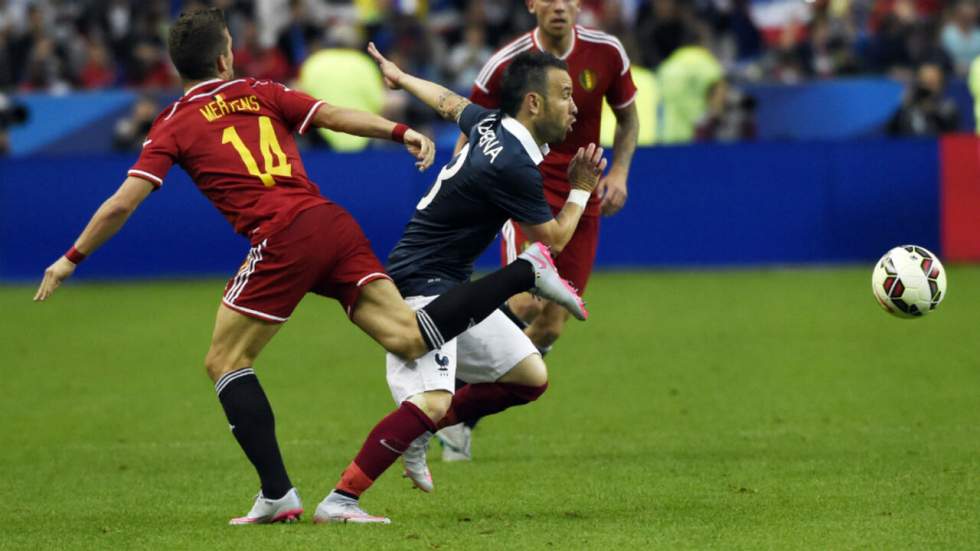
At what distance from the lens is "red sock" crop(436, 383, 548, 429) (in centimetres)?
744

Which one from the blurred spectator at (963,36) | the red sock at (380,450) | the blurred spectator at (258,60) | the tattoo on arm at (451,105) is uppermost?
the tattoo on arm at (451,105)

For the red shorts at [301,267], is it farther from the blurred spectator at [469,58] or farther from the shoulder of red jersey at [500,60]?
the blurred spectator at [469,58]

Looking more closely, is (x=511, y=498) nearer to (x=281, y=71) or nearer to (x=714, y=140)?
(x=714, y=140)

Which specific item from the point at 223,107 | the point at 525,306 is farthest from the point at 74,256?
the point at 525,306

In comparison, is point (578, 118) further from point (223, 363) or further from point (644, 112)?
point (644, 112)

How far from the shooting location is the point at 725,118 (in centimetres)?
1853

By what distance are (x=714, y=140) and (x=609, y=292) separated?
3.29 meters

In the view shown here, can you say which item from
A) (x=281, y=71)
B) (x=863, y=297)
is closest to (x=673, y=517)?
(x=863, y=297)

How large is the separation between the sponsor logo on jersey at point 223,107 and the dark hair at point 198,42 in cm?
14

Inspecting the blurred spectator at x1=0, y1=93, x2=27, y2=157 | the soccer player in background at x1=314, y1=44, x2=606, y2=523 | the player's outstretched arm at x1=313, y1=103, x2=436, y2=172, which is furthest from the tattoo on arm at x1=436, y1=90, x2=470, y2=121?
the blurred spectator at x1=0, y1=93, x2=27, y2=157

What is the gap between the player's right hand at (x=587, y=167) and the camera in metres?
7.08

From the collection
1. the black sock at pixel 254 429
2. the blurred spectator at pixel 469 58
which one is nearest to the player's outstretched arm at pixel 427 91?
the black sock at pixel 254 429

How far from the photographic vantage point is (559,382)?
10961 millimetres

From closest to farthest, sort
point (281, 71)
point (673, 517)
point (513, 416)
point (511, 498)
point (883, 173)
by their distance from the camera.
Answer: point (673, 517)
point (511, 498)
point (513, 416)
point (883, 173)
point (281, 71)
